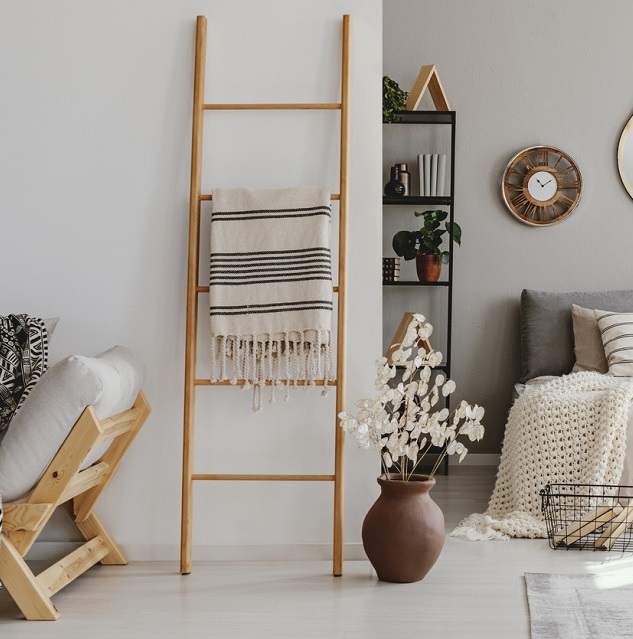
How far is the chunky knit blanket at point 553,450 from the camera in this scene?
3100 mm

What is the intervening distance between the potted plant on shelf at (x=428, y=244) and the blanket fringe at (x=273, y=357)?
5.86 feet

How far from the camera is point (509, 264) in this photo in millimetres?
4598

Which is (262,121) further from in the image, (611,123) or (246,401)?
(611,123)

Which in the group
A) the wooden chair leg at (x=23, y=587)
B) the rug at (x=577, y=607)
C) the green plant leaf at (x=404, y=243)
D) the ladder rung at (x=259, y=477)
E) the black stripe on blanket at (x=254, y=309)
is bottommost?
the rug at (x=577, y=607)

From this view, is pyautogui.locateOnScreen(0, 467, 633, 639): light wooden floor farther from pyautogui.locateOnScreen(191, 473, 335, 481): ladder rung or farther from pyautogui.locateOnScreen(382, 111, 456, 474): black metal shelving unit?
pyautogui.locateOnScreen(382, 111, 456, 474): black metal shelving unit

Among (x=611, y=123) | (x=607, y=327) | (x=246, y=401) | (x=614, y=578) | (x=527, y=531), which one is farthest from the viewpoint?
(x=611, y=123)

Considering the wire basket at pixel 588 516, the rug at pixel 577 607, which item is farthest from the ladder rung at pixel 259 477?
the wire basket at pixel 588 516

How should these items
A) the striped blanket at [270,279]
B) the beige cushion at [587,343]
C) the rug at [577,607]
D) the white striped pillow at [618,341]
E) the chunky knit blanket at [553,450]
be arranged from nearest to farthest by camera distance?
the rug at [577,607] → the striped blanket at [270,279] → the chunky knit blanket at [553,450] → the white striped pillow at [618,341] → the beige cushion at [587,343]

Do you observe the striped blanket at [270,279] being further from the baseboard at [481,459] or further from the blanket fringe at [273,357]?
the baseboard at [481,459]

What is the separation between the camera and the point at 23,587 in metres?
2.14

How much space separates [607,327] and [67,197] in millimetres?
2518

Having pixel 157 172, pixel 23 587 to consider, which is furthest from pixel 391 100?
pixel 23 587

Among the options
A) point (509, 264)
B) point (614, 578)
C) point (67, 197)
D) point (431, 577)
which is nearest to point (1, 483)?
point (67, 197)

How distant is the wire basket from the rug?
14.5 inches
